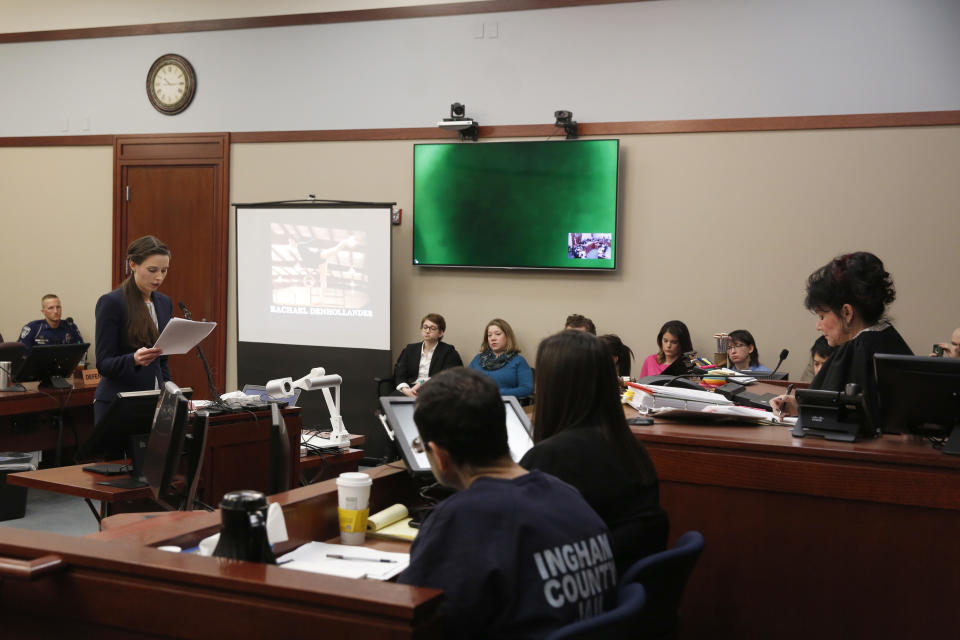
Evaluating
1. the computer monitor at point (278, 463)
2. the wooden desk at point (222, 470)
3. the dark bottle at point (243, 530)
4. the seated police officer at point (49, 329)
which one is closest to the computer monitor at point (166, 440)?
the computer monitor at point (278, 463)

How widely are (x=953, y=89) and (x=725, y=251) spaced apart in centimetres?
175

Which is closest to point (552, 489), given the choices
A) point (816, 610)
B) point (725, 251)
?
point (816, 610)

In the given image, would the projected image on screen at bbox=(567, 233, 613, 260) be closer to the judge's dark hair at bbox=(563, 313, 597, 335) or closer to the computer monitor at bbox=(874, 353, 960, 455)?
the judge's dark hair at bbox=(563, 313, 597, 335)

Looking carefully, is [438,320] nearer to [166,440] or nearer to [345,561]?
[166,440]

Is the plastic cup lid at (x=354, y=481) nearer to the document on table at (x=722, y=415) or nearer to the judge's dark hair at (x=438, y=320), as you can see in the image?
the document on table at (x=722, y=415)

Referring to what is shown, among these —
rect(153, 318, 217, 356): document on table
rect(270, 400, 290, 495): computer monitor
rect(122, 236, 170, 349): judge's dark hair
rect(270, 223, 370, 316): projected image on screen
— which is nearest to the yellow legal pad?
rect(270, 400, 290, 495): computer monitor

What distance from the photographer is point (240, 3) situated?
296 inches

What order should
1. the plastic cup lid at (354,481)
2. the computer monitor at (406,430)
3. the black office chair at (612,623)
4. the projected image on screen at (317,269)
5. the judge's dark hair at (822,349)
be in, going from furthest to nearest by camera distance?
the projected image on screen at (317,269) < the judge's dark hair at (822,349) < the computer monitor at (406,430) < the plastic cup lid at (354,481) < the black office chair at (612,623)

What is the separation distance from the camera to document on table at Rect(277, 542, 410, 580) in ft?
6.38

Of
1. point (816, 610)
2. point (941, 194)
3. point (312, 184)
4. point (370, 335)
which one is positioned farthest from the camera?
point (312, 184)

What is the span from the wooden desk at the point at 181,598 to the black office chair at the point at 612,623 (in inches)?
9.0

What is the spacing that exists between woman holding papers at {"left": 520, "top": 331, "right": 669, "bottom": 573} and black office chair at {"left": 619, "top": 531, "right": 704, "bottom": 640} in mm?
119

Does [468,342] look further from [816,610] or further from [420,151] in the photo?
[816,610]

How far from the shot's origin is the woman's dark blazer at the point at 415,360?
6557mm
